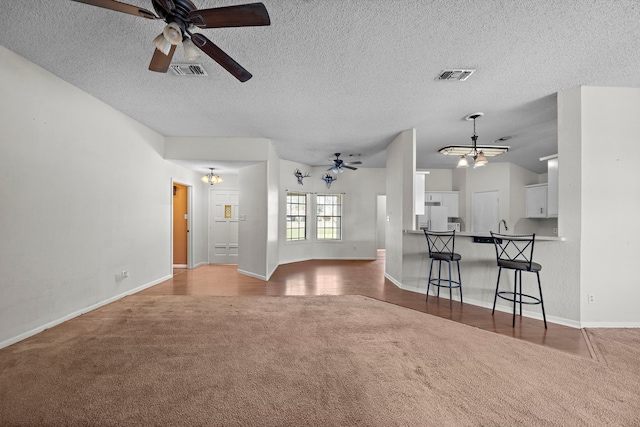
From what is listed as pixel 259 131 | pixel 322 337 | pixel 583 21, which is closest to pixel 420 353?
pixel 322 337

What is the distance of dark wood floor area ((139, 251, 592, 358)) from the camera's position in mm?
2994

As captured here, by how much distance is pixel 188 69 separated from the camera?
2.91 m

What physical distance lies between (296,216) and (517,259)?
5.52 meters

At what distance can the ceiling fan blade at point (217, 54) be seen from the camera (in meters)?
1.90

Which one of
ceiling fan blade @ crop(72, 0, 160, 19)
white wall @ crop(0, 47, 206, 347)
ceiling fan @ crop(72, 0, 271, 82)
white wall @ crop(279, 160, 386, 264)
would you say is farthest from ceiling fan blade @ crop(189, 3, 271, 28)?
white wall @ crop(279, 160, 386, 264)

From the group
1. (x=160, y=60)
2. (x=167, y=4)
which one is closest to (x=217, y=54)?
(x=167, y=4)

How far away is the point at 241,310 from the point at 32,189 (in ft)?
8.77

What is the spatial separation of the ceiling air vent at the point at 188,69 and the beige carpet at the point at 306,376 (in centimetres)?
286

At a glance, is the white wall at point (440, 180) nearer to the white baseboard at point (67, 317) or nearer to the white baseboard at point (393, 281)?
the white baseboard at point (393, 281)

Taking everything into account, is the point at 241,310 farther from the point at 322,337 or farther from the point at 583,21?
the point at 583,21

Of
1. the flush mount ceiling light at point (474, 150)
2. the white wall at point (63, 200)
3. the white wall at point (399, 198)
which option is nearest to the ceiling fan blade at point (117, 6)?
the white wall at point (63, 200)

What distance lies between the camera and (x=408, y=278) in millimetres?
4754

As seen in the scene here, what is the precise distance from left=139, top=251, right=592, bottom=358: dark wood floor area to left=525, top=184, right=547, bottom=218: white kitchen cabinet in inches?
150

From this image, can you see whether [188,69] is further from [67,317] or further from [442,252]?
[442,252]
